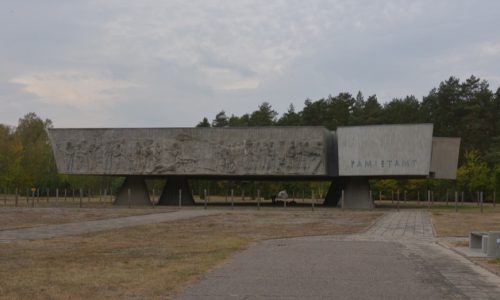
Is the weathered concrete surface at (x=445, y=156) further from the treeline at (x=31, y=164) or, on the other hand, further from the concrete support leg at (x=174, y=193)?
the treeline at (x=31, y=164)

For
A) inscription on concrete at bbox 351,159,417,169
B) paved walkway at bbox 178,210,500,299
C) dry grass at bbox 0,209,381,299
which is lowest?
dry grass at bbox 0,209,381,299

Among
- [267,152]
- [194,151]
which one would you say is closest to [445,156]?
[267,152]

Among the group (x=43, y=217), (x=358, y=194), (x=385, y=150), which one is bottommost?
(x=43, y=217)

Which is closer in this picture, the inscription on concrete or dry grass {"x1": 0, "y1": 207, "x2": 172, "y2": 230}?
dry grass {"x1": 0, "y1": 207, "x2": 172, "y2": 230}

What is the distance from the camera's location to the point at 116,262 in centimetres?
1165

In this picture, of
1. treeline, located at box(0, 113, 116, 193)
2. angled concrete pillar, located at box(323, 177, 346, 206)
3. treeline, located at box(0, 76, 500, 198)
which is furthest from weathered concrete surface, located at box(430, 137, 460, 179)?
treeline, located at box(0, 113, 116, 193)

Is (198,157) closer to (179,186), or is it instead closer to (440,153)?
(179,186)

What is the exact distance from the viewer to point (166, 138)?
44375mm

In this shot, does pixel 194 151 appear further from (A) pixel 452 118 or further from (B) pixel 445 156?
(A) pixel 452 118

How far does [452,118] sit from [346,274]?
73996 mm

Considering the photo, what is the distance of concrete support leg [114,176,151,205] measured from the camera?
156 ft

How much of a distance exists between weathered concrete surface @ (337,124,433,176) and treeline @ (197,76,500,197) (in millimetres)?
22602

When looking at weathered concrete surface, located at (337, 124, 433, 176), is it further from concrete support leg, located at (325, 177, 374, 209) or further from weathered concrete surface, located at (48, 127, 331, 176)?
concrete support leg, located at (325, 177, 374, 209)

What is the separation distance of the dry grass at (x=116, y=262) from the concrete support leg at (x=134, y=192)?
27.8m
